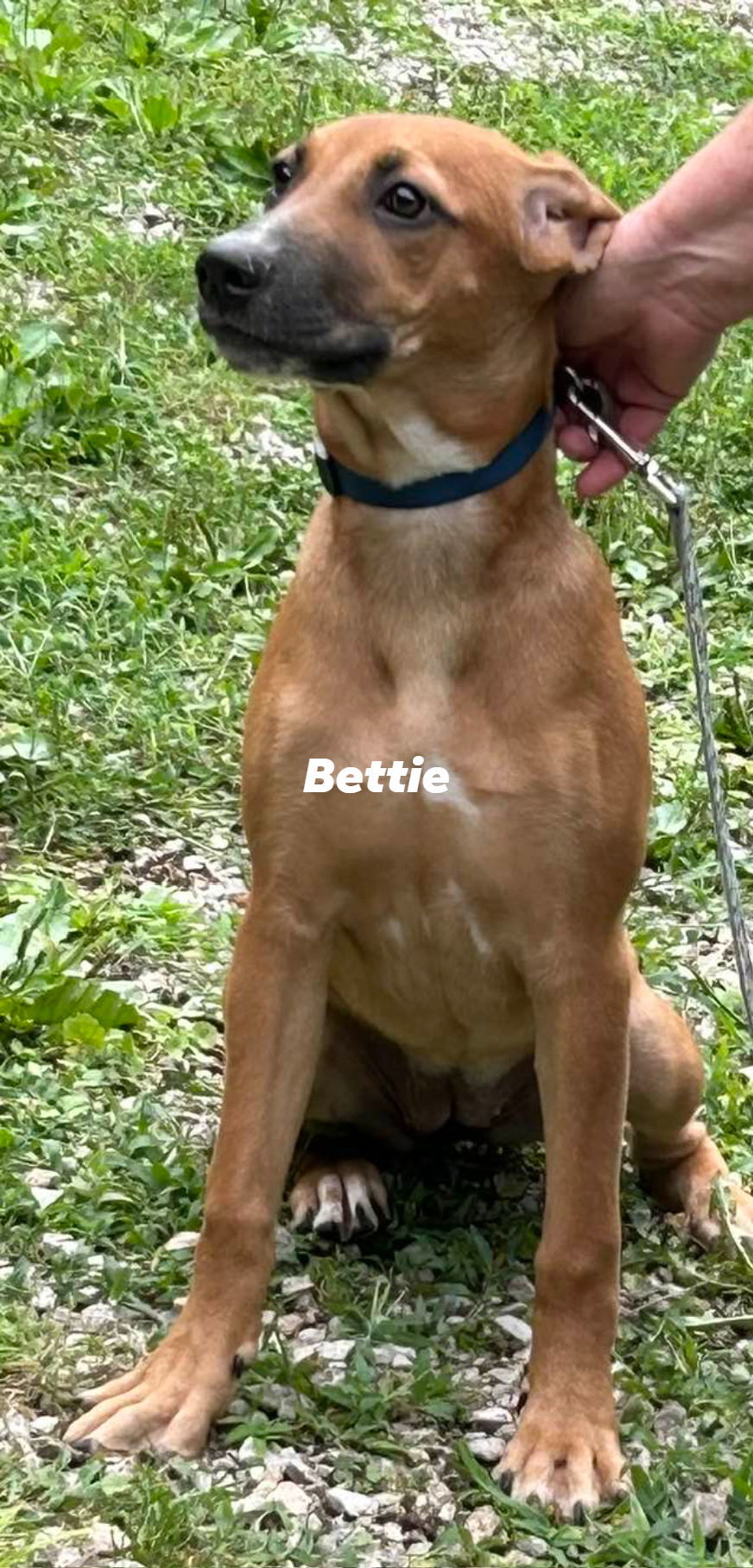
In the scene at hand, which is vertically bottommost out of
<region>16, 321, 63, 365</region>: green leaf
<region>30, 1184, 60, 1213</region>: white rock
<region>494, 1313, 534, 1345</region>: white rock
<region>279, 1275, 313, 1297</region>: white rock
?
<region>494, 1313, 534, 1345</region>: white rock

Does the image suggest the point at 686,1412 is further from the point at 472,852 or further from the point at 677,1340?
the point at 472,852

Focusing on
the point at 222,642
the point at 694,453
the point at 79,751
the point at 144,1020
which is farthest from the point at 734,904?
the point at 694,453

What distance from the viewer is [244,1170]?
151 inches

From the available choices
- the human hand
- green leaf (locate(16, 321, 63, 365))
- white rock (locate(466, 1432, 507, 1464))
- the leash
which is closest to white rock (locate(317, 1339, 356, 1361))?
white rock (locate(466, 1432, 507, 1464))

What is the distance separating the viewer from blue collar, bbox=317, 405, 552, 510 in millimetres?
3832

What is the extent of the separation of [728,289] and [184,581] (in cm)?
269

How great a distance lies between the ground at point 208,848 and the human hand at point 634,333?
1.41m

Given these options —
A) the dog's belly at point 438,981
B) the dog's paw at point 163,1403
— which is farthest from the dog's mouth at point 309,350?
the dog's paw at point 163,1403

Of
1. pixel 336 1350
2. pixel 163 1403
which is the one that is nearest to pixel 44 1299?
pixel 163 1403

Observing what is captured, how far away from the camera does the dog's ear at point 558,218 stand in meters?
3.83

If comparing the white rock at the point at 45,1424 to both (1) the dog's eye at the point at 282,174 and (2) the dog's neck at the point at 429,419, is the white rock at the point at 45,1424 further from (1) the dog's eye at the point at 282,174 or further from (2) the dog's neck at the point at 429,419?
(1) the dog's eye at the point at 282,174

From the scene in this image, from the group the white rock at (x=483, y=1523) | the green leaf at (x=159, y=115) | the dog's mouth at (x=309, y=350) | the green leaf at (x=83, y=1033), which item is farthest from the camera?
the green leaf at (x=159, y=115)

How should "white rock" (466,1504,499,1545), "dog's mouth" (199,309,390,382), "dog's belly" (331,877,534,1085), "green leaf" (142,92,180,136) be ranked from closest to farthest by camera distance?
"dog's mouth" (199,309,390,382) → "white rock" (466,1504,499,1545) → "dog's belly" (331,877,534,1085) → "green leaf" (142,92,180,136)

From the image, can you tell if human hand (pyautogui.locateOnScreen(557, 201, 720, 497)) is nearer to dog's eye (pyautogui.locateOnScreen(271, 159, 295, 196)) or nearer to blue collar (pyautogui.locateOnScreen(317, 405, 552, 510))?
blue collar (pyautogui.locateOnScreen(317, 405, 552, 510))
